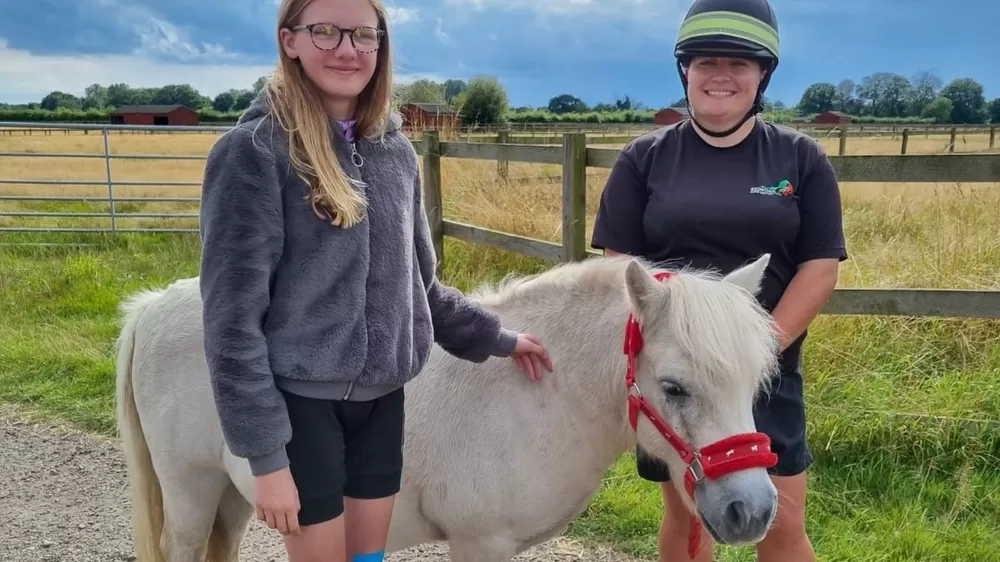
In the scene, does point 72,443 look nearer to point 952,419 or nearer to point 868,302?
point 868,302

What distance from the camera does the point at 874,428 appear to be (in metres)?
3.74

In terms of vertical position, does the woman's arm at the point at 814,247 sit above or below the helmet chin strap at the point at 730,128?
below

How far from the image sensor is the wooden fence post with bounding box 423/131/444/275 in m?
6.62

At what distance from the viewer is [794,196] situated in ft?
6.99

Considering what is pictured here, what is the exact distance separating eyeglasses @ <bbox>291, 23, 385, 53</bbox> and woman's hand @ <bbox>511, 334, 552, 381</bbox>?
97 cm

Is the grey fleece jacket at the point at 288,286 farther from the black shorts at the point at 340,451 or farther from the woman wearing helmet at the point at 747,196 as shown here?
the woman wearing helmet at the point at 747,196

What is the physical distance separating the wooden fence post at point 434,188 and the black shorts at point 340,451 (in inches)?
189

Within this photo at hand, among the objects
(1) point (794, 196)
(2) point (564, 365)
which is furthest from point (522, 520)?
(1) point (794, 196)

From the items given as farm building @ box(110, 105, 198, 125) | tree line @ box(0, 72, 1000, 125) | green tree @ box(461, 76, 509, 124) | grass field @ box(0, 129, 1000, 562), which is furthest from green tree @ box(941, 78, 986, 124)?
farm building @ box(110, 105, 198, 125)

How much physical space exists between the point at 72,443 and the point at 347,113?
3773mm

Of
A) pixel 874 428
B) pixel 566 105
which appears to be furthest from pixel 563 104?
pixel 874 428

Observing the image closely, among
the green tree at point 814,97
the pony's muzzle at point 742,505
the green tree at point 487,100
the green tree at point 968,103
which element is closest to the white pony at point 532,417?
the pony's muzzle at point 742,505

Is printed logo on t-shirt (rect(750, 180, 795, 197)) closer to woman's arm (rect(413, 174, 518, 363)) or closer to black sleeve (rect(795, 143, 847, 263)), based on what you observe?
black sleeve (rect(795, 143, 847, 263))

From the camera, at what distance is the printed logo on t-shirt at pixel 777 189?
210 cm
